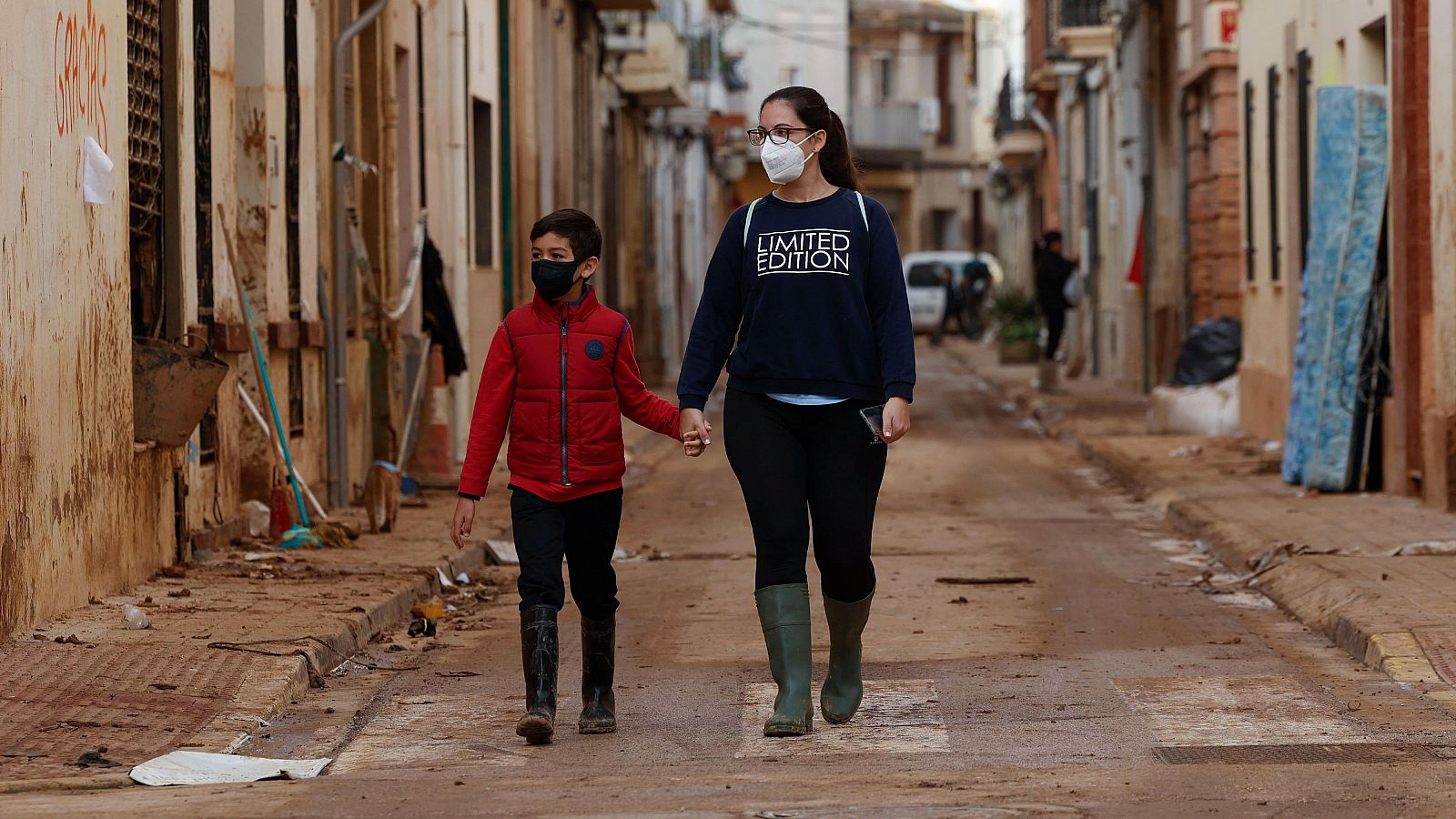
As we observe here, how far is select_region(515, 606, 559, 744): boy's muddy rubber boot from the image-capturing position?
21.8 ft

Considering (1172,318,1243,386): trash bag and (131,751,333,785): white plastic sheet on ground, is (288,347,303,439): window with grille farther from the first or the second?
(1172,318,1243,386): trash bag

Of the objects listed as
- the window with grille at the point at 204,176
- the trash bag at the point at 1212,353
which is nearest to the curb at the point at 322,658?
the window with grille at the point at 204,176

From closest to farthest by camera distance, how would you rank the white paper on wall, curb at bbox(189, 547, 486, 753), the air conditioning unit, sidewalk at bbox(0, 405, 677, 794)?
sidewalk at bbox(0, 405, 677, 794), curb at bbox(189, 547, 486, 753), the white paper on wall, the air conditioning unit

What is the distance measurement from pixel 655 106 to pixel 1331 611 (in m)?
28.3

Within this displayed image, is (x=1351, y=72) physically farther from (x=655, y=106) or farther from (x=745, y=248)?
(x=655, y=106)

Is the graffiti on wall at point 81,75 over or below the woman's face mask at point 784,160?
over

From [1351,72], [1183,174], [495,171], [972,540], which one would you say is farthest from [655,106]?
[972,540]

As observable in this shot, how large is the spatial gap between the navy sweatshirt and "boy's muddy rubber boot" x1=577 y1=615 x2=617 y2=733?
0.76 m

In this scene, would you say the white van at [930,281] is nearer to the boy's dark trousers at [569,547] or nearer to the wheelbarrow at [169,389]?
the wheelbarrow at [169,389]

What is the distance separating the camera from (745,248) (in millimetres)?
6793

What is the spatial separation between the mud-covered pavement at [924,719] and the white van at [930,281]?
136 feet

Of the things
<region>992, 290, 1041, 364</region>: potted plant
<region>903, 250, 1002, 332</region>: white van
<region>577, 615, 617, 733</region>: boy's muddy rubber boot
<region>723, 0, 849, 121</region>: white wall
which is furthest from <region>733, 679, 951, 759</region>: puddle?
<region>723, 0, 849, 121</region>: white wall

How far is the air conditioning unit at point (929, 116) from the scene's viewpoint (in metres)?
69.5

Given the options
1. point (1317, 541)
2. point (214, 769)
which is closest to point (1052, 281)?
point (1317, 541)
